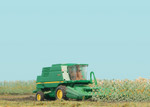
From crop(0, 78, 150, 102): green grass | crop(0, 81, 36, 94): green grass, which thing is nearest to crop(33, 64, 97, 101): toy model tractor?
crop(0, 78, 150, 102): green grass

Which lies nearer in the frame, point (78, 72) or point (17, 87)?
point (78, 72)

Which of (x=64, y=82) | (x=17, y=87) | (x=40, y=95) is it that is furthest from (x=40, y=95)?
(x=17, y=87)

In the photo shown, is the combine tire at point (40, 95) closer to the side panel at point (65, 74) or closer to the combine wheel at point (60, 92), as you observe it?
the combine wheel at point (60, 92)

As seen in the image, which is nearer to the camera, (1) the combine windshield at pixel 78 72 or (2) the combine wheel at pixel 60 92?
(2) the combine wheel at pixel 60 92

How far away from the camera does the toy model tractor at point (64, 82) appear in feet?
59.8

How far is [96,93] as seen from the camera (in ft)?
58.9

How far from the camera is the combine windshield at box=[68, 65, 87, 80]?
19.4 m

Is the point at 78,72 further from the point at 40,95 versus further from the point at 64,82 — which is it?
the point at 40,95

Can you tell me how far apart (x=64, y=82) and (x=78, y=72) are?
1.35 m

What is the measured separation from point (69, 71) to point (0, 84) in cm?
1389

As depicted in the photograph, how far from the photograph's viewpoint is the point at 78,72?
1962cm

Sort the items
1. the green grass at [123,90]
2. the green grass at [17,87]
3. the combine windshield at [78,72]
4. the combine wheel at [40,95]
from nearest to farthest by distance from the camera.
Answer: the green grass at [123,90] < the combine windshield at [78,72] < the combine wheel at [40,95] < the green grass at [17,87]

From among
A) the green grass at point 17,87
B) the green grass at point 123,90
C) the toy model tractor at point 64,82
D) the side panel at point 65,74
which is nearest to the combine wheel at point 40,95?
the toy model tractor at point 64,82

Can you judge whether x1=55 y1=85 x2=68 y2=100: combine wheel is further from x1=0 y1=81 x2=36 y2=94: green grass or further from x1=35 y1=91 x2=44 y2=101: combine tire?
x1=0 y1=81 x2=36 y2=94: green grass
